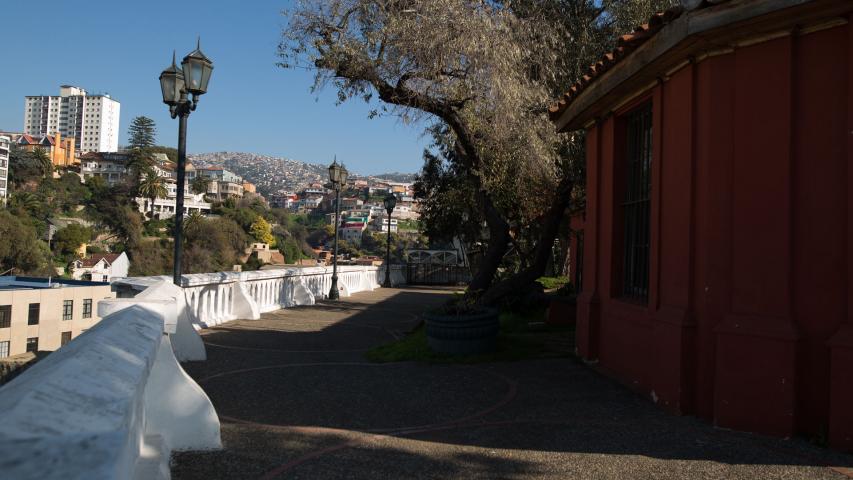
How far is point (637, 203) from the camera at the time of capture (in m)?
6.70

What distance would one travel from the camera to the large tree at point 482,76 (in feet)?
31.9

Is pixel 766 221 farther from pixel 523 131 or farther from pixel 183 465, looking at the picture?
pixel 523 131

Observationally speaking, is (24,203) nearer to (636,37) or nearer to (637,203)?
(637,203)

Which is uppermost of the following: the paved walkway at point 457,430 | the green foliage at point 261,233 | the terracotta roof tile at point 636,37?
the green foliage at point 261,233

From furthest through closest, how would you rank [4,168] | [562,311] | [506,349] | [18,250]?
[4,168]
[18,250]
[562,311]
[506,349]

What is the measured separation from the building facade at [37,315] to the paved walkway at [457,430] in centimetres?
3722

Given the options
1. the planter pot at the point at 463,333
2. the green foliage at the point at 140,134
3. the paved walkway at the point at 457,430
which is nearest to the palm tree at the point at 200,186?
the green foliage at the point at 140,134

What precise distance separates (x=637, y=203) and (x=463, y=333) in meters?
2.75

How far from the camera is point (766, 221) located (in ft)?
15.1

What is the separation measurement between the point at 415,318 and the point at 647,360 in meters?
9.36

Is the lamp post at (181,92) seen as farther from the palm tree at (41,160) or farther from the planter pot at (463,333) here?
the palm tree at (41,160)

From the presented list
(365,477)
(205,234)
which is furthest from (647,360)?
(205,234)

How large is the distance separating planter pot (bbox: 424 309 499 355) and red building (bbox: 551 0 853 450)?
258 cm

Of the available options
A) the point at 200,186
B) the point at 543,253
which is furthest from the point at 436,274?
the point at 200,186
